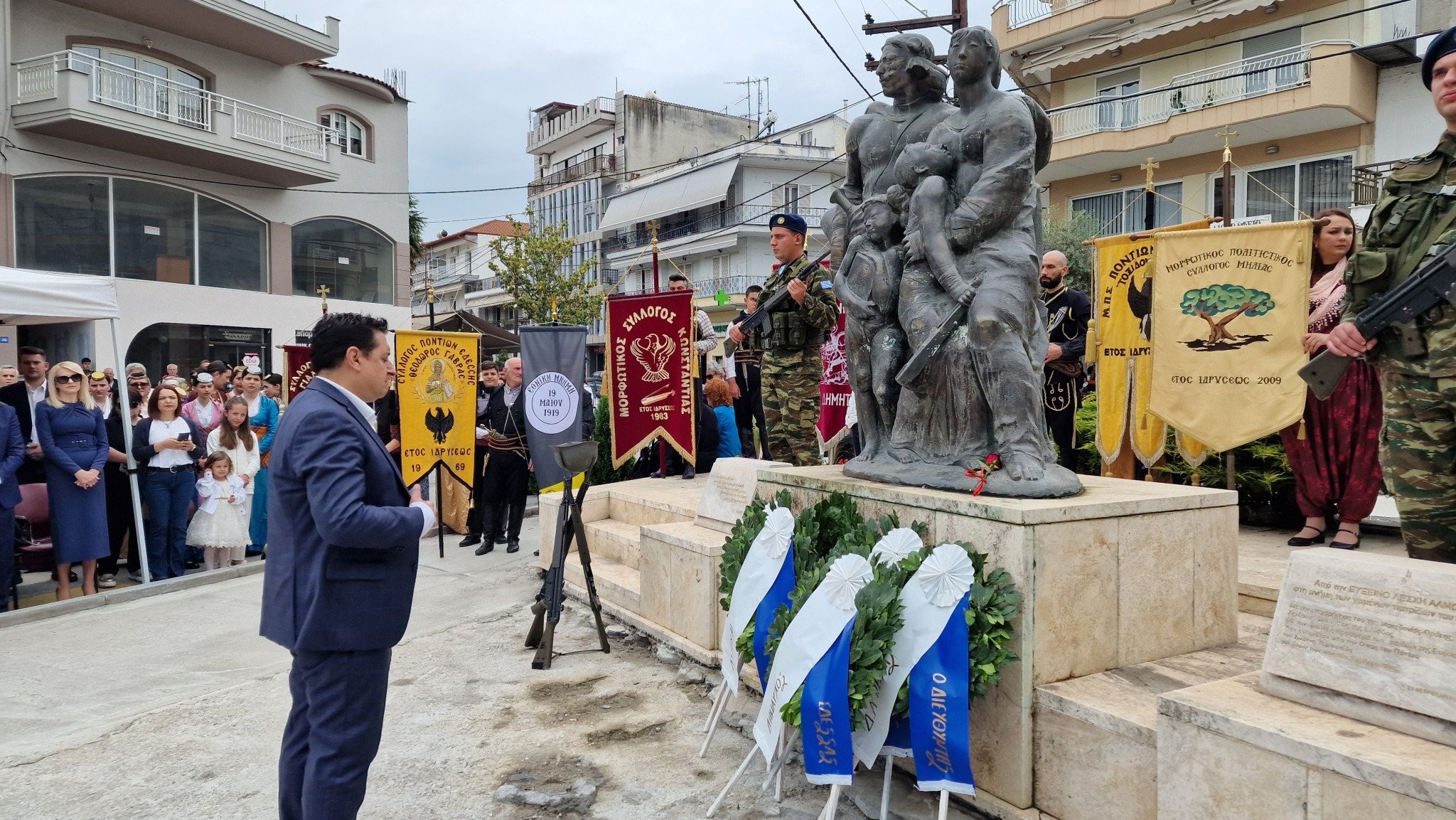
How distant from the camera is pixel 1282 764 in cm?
228

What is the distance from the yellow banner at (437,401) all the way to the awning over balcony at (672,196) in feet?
94.3

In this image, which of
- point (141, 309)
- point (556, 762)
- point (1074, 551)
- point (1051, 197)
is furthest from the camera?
point (1051, 197)

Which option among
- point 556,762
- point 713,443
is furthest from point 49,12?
point 556,762

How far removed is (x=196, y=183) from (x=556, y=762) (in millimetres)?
20429

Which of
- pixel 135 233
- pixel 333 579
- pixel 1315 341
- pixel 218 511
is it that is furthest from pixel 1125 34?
Answer: pixel 333 579

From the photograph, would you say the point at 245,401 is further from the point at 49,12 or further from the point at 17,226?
the point at 49,12

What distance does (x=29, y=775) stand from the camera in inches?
156

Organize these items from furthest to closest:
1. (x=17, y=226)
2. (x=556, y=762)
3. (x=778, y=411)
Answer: (x=17, y=226), (x=778, y=411), (x=556, y=762)

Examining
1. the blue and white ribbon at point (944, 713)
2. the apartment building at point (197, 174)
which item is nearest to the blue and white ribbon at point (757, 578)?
the blue and white ribbon at point (944, 713)

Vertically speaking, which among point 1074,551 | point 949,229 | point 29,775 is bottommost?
point 29,775

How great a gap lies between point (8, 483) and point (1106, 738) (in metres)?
7.51

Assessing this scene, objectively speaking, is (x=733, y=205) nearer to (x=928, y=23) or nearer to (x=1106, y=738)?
(x=928, y=23)

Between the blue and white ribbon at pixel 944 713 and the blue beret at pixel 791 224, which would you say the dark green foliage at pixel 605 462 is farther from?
the blue and white ribbon at pixel 944 713

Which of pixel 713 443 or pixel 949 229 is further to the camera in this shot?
pixel 713 443
